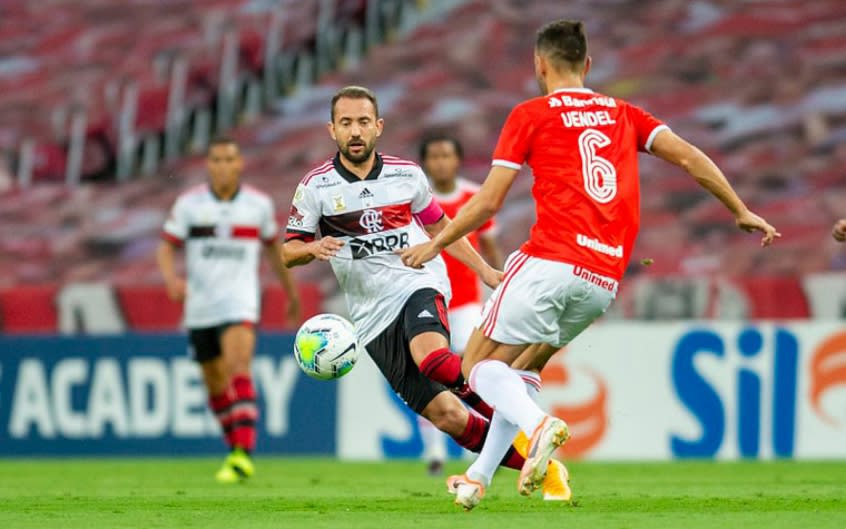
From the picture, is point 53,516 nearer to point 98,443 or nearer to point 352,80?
point 98,443

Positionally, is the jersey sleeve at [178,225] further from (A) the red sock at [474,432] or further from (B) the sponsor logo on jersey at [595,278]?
(B) the sponsor logo on jersey at [595,278]

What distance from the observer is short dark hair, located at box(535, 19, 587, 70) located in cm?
654

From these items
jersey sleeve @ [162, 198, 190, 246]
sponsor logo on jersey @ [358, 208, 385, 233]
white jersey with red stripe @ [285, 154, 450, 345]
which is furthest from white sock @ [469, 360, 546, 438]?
jersey sleeve @ [162, 198, 190, 246]

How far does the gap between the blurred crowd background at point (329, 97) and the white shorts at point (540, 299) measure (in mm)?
8547

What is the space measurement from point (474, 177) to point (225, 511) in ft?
36.5

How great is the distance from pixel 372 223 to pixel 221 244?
3804 millimetres

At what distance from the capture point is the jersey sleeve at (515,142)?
6.40 metres

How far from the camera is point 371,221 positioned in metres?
7.60

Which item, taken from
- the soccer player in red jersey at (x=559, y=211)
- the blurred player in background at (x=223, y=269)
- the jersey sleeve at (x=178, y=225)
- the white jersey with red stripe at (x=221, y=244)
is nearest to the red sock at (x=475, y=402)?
the soccer player in red jersey at (x=559, y=211)

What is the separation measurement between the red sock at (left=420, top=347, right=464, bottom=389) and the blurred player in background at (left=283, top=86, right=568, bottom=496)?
0.19ft

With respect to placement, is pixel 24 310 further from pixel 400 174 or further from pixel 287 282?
pixel 400 174

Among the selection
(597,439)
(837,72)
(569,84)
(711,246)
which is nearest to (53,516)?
(569,84)

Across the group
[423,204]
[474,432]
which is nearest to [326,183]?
[423,204]

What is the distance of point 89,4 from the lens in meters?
21.9
